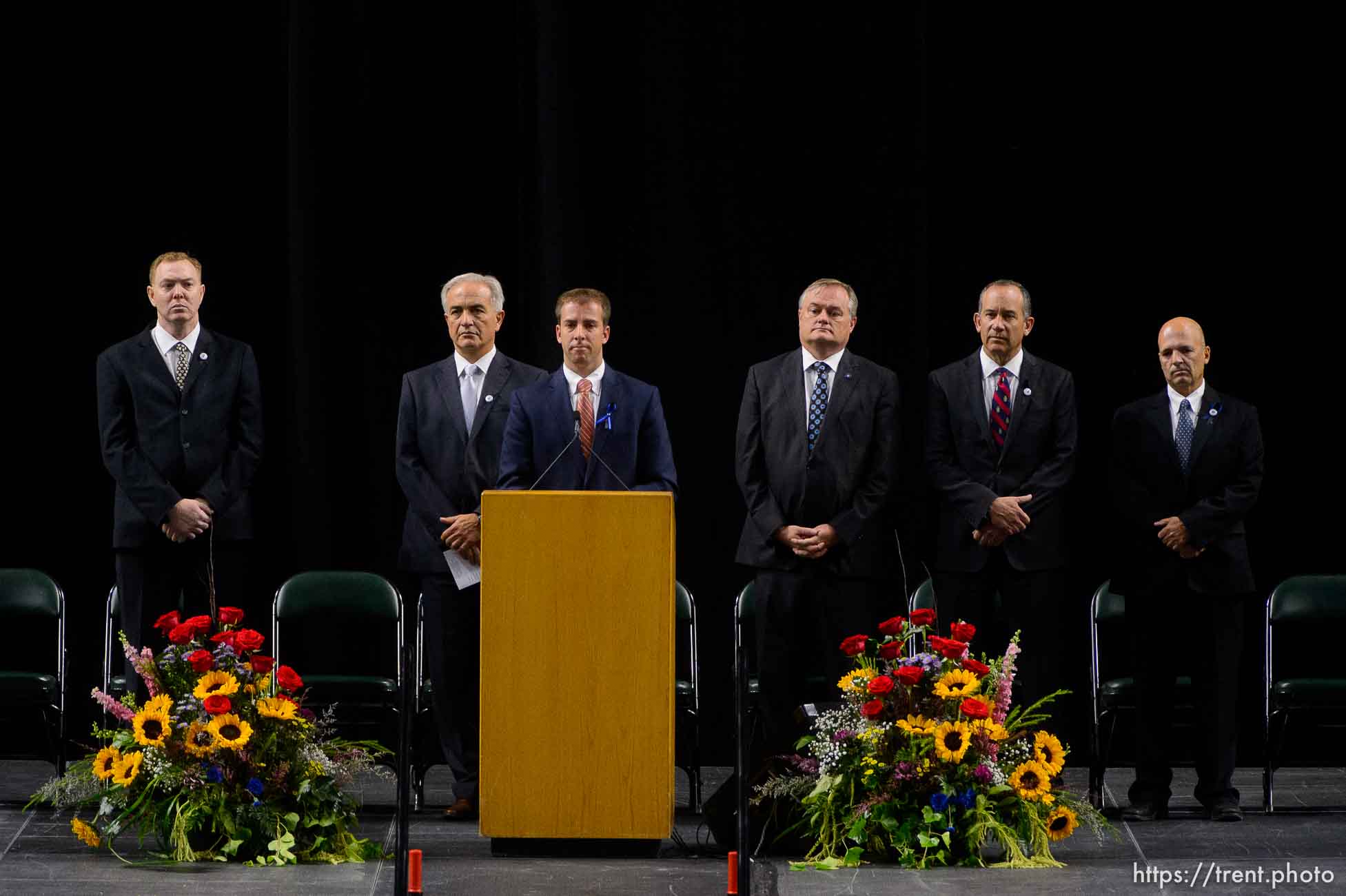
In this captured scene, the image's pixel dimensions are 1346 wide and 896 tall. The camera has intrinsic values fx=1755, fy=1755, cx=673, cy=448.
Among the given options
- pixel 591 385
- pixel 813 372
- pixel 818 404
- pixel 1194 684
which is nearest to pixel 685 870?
pixel 591 385

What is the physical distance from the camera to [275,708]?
4719mm

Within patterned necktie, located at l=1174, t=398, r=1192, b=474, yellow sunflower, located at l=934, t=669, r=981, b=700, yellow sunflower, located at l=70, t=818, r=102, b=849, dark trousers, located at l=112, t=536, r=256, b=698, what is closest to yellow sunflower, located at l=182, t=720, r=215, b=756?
yellow sunflower, located at l=70, t=818, r=102, b=849

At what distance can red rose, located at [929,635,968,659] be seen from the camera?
4633mm

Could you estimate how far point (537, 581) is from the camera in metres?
4.63

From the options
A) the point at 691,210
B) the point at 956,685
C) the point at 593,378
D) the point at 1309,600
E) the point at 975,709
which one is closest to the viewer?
the point at 975,709

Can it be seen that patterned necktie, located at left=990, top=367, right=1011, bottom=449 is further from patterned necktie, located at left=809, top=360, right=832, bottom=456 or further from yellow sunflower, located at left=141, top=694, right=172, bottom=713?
yellow sunflower, located at left=141, top=694, right=172, bottom=713

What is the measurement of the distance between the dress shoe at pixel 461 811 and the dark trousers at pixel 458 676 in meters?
0.02

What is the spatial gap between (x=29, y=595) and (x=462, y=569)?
163 centimetres

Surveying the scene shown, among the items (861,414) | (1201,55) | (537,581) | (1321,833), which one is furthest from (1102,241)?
(537,581)

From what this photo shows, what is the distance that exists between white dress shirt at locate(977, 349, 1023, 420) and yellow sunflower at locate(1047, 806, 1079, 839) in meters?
1.56

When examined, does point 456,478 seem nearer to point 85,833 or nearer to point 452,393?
point 452,393

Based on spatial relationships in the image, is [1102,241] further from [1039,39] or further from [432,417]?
[432,417]

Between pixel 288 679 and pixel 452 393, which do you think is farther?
pixel 452 393

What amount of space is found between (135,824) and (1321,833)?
11.4 feet
